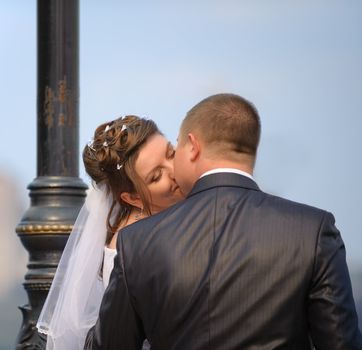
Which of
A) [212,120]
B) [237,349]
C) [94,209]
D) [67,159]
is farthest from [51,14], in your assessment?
[237,349]

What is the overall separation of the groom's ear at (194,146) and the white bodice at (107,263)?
1303 millimetres

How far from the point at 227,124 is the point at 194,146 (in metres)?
0.14

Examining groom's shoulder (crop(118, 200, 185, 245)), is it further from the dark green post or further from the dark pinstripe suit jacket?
the dark green post

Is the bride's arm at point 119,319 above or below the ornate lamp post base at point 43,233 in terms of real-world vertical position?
above

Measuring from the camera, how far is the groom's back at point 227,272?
3.54 metres

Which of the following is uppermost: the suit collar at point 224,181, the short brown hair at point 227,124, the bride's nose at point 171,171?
the short brown hair at point 227,124

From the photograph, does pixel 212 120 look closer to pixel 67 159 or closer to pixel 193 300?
Result: pixel 193 300

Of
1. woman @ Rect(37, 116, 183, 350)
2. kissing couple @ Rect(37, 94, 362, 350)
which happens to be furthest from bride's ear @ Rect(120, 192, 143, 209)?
kissing couple @ Rect(37, 94, 362, 350)

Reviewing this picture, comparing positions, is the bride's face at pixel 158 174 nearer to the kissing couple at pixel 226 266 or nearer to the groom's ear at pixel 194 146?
the kissing couple at pixel 226 266

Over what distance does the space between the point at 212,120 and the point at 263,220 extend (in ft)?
1.25

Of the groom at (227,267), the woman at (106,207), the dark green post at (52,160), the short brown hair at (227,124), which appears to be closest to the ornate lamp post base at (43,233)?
the dark green post at (52,160)

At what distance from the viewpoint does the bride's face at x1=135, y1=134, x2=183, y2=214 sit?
5.09 metres

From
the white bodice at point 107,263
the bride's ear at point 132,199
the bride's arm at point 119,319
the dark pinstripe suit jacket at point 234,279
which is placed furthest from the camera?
the bride's ear at point 132,199

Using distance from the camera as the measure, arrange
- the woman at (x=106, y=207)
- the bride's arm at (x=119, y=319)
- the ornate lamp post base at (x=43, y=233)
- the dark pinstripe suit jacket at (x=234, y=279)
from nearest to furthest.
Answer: the dark pinstripe suit jacket at (x=234, y=279), the bride's arm at (x=119, y=319), the woman at (x=106, y=207), the ornate lamp post base at (x=43, y=233)
